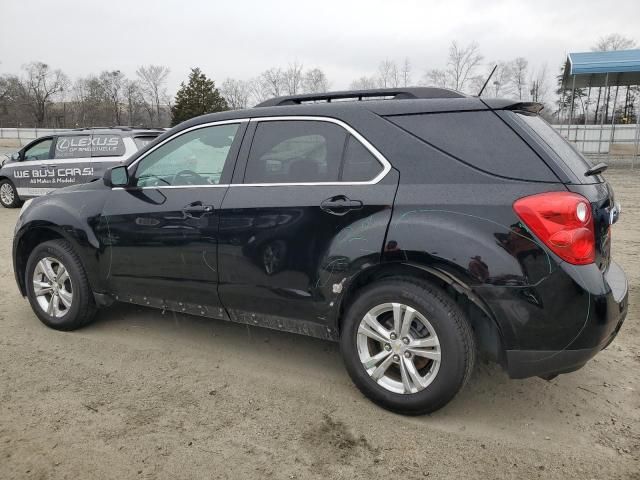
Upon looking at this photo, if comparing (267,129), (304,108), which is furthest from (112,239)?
(304,108)

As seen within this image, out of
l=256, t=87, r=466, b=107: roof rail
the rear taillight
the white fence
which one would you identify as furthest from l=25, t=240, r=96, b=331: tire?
the white fence

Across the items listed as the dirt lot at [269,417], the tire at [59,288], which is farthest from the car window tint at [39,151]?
the dirt lot at [269,417]

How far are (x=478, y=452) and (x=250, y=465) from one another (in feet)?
3.77

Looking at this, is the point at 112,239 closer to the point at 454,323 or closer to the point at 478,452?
the point at 454,323

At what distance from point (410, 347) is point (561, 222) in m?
1.01

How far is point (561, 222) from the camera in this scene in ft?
8.07

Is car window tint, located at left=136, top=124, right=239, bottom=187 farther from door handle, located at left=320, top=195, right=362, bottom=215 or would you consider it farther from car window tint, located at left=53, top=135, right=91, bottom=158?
car window tint, located at left=53, top=135, right=91, bottom=158

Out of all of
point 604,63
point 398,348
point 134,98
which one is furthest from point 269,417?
point 134,98

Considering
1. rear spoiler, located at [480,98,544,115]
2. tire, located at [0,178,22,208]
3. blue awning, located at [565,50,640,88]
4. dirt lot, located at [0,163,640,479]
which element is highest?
blue awning, located at [565,50,640,88]

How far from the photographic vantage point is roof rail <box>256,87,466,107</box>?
120 inches

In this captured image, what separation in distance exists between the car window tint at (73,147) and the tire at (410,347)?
30.0 feet

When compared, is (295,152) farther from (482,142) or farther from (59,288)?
(59,288)

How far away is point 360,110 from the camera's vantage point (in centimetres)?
307

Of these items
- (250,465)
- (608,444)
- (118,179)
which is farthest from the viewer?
(118,179)
